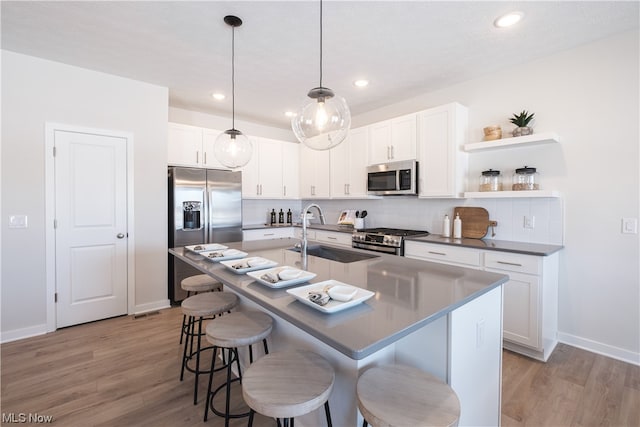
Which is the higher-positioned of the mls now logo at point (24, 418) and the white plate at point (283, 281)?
the white plate at point (283, 281)

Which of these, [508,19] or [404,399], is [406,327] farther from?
[508,19]

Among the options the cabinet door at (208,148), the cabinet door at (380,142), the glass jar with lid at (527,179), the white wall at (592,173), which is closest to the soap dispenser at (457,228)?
the white wall at (592,173)

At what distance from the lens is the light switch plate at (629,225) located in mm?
2334

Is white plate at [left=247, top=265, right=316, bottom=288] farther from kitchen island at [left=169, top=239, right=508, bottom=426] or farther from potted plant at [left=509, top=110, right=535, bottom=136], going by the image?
potted plant at [left=509, top=110, right=535, bottom=136]

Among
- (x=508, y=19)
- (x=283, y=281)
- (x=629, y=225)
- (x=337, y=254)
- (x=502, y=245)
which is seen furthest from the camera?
(x=502, y=245)

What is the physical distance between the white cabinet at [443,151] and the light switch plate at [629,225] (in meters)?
1.30

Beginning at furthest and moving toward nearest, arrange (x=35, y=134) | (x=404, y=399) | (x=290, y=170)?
1. (x=290, y=170)
2. (x=35, y=134)
3. (x=404, y=399)

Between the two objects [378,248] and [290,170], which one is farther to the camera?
[290,170]

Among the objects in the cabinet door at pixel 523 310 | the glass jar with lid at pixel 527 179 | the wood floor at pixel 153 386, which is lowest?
the wood floor at pixel 153 386

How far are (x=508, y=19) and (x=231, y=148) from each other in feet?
7.76

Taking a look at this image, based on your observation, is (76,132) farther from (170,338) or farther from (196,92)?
(170,338)

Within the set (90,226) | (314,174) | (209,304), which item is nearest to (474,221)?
(314,174)

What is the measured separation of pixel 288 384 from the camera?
1160 millimetres

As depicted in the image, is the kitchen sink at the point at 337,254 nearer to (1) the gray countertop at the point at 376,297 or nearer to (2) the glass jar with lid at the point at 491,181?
(1) the gray countertop at the point at 376,297
